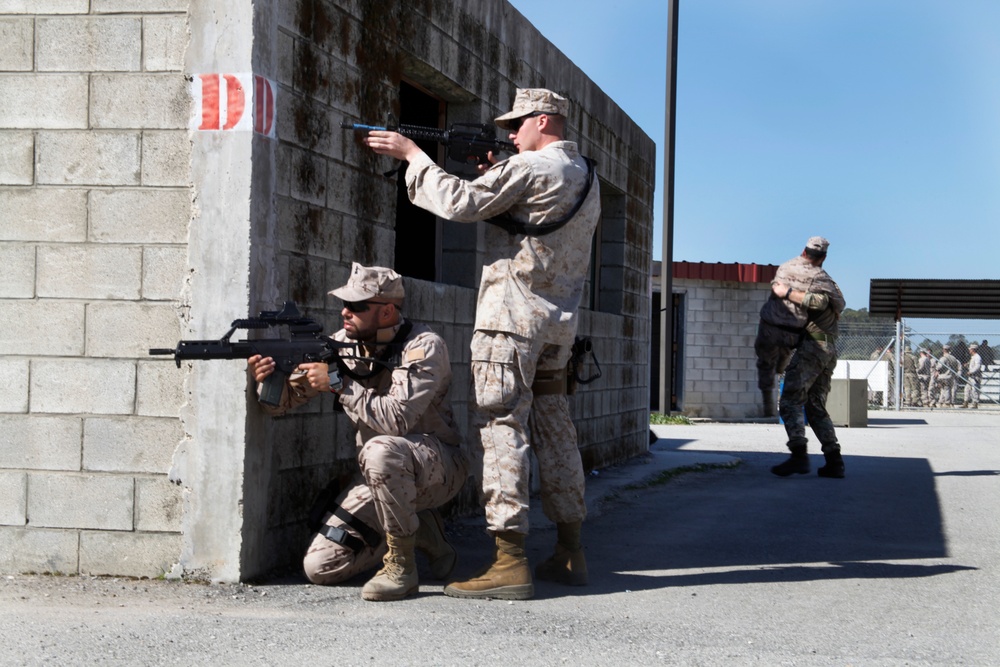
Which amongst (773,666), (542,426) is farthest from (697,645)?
(542,426)

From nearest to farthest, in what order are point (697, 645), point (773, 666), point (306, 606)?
point (773, 666)
point (697, 645)
point (306, 606)

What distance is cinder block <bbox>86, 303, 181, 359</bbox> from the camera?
5.05 metres

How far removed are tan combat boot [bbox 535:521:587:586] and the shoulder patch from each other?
1023 mm

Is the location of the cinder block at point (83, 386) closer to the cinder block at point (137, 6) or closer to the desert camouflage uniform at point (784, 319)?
the cinder block at point (137, 6)

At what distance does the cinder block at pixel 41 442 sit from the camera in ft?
16.8

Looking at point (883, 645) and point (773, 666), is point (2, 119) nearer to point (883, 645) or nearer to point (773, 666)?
point (773, 666)

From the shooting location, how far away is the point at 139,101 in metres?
5.10

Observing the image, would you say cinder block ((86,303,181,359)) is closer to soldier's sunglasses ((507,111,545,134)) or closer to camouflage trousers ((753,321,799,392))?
soldier's sunglasses ((507,111,545,134))

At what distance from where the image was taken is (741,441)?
1430cm

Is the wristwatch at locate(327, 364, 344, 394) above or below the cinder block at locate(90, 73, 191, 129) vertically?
below

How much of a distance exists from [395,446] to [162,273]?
1279 millimetres

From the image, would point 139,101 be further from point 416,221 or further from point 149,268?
point 416,221

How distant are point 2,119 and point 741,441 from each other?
1068 centimetres

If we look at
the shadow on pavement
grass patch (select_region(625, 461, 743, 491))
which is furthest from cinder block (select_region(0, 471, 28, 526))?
grass patch (select_region(625, 461, 743, 491))
